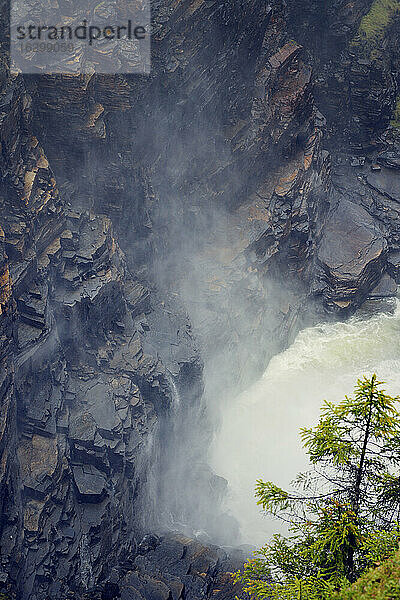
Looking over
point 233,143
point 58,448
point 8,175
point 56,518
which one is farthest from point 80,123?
point 56,518

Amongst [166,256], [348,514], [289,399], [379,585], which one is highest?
[166,256]

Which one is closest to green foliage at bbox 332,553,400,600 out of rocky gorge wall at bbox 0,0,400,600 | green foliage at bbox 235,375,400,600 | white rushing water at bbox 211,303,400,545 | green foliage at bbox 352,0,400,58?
green foliage at bbox 235,375,400,600

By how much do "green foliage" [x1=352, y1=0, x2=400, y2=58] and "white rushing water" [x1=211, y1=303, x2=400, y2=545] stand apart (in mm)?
26233

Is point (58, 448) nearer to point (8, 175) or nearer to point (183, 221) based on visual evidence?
point (8, 175)

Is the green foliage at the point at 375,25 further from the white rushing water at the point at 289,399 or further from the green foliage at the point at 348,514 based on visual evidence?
the green foliage at the point at 348,514

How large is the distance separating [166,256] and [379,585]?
3348 centimetres

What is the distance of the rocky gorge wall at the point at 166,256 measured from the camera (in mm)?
31750

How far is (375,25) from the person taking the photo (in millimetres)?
63750

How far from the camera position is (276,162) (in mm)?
53781

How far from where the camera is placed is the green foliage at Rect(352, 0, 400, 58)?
6278cm

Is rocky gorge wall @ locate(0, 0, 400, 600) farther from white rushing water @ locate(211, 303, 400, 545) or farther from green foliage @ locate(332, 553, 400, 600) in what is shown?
green foliage @ locate(332, 553, 400, 600)

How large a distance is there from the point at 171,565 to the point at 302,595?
1626cm

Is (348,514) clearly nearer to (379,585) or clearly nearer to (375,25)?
(379,585)

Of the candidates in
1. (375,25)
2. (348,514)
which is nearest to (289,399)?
(348,514)
